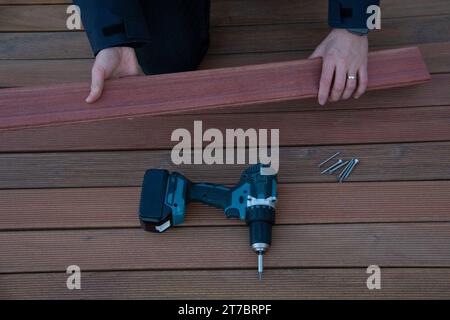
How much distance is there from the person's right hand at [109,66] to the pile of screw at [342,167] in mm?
614

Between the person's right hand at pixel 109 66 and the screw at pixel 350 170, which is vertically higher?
the person's right hand at pixel 109 66

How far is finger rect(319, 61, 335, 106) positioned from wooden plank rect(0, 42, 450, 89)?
350 mm

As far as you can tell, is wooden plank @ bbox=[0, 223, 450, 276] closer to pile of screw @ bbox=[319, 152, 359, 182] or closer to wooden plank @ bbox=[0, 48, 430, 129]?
pile of screw @ bbox=[319, 152, 359, 182]

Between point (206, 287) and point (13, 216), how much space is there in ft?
1.87

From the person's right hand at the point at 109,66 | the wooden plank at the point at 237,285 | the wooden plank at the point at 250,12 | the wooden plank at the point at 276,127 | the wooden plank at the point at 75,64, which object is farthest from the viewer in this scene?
the wooden plank at the point at 250,12

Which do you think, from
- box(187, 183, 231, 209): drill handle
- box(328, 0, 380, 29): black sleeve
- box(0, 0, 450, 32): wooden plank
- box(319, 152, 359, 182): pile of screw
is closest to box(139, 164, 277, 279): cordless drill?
box(187, 183, 231, 209): drill handle

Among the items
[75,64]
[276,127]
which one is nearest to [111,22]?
[75,64]

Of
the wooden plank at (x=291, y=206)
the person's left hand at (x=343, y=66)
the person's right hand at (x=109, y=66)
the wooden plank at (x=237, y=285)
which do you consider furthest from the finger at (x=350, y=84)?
the person's right hand at (x=109, y=66)

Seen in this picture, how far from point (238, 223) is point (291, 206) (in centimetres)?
15

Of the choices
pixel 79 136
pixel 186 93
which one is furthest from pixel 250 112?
pixel 79 136

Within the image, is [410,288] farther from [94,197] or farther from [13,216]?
[13,216]

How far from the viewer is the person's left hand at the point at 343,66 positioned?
1.37m

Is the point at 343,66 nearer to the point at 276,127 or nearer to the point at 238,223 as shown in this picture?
the point at 276,127

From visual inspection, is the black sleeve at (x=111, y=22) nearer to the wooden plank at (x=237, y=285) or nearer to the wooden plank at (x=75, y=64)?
the wooden plank at (x=75, y=64)
